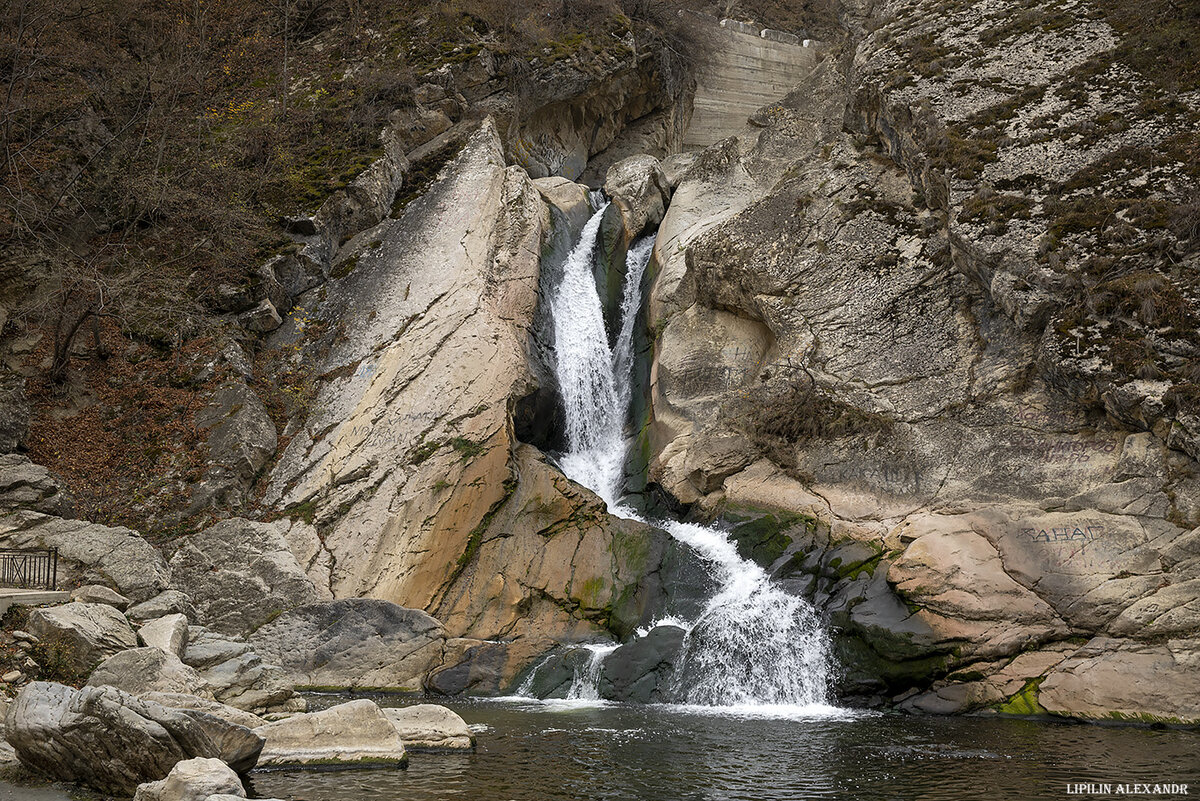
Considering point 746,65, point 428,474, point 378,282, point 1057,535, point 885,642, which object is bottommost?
point 885,642

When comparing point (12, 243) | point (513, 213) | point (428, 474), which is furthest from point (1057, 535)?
point (12, 243)

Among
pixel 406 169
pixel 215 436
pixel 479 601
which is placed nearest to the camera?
pixel 479 601

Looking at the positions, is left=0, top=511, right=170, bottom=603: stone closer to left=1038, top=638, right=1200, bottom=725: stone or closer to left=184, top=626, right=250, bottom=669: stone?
left=184, top=626, right=250, bottom=669: stone

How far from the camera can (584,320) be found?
23.8 meters

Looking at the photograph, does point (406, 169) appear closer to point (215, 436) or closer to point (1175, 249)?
point (215, 436)

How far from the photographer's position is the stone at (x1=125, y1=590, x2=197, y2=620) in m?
13.2

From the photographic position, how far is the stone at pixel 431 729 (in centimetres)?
1066

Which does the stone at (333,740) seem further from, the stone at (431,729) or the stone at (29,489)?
the stone at (29,489)

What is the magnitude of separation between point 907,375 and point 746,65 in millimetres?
22795

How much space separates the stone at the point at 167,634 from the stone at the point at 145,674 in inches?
31.7

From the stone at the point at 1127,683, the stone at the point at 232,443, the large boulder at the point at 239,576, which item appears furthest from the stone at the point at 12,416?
the stone at the point at 1127,683

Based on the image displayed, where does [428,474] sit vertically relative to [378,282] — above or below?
below

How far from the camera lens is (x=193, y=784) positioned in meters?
6.99

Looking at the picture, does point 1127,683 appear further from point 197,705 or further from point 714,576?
point 197,705
